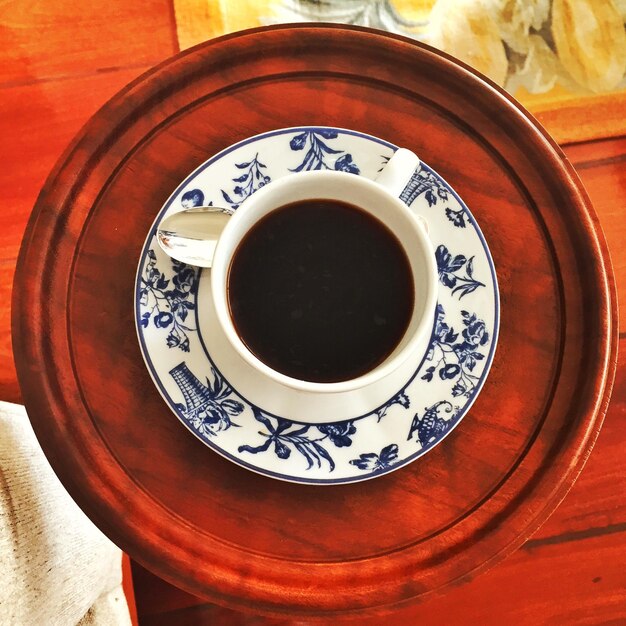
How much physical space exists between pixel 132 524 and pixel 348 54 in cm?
54

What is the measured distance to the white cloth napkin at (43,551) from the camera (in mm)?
564

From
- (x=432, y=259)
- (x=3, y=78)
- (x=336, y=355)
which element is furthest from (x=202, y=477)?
(x=3, y=78)

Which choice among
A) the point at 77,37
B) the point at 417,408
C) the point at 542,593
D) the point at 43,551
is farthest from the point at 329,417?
the point at 77,37

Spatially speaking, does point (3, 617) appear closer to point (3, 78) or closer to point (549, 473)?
point (549, 473)

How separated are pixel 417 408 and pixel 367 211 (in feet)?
0.64

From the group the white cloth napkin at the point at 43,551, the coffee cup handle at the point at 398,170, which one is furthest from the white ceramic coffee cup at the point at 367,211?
the white cloth napkin at the point at 43,551

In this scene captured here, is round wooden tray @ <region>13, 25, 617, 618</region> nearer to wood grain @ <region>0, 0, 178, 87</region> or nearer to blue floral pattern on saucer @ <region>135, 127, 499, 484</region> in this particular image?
blue floral pattern on saucer @ <region>135, 127, 499, 484</region>

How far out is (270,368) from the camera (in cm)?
54

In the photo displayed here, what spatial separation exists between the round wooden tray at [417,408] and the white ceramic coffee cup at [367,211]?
0.13 metres

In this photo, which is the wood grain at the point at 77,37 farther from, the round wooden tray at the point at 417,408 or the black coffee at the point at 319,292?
the black coffee at the point at 319,292

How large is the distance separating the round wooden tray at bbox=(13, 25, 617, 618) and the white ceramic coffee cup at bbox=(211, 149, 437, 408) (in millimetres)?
129

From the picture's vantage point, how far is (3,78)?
0.94m

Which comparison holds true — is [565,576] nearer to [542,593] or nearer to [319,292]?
[542,593]

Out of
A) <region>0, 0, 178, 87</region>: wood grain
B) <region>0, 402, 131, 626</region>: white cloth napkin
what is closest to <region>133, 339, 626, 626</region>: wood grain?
<region>0, 402, 131, 626</region>: white cloth napkin
